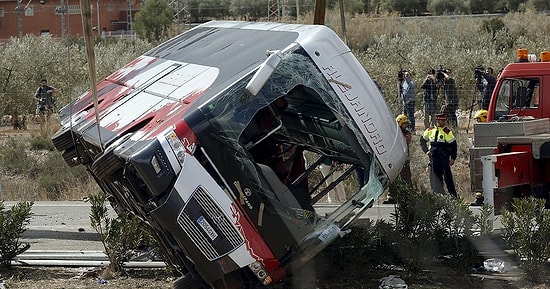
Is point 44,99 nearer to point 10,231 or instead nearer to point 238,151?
point 10,231

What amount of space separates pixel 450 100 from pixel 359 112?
15.0 m

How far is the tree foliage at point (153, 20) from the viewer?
4575 cm

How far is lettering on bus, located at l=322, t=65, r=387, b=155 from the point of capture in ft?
27.0

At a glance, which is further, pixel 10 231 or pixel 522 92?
pixel 522 92

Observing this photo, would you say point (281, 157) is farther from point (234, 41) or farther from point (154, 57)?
point (154, 57)

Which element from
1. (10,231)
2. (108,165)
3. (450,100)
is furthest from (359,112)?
(450,100)

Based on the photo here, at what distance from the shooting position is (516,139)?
12.1 meters

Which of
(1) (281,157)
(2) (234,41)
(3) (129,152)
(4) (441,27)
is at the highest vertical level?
(2) (234,41)

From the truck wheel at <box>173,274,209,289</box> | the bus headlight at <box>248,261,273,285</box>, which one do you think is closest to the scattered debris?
the bus headlight at <box>248,261,273,285</box>

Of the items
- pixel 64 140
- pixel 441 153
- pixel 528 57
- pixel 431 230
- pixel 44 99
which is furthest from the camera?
pixel 44 99

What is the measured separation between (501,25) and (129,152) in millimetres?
34980

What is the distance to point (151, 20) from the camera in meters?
46.1

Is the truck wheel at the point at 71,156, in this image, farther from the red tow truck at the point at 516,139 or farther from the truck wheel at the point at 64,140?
the red tow truck at the point at 516,139

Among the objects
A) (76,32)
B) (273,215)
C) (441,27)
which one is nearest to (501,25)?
(441,27)
